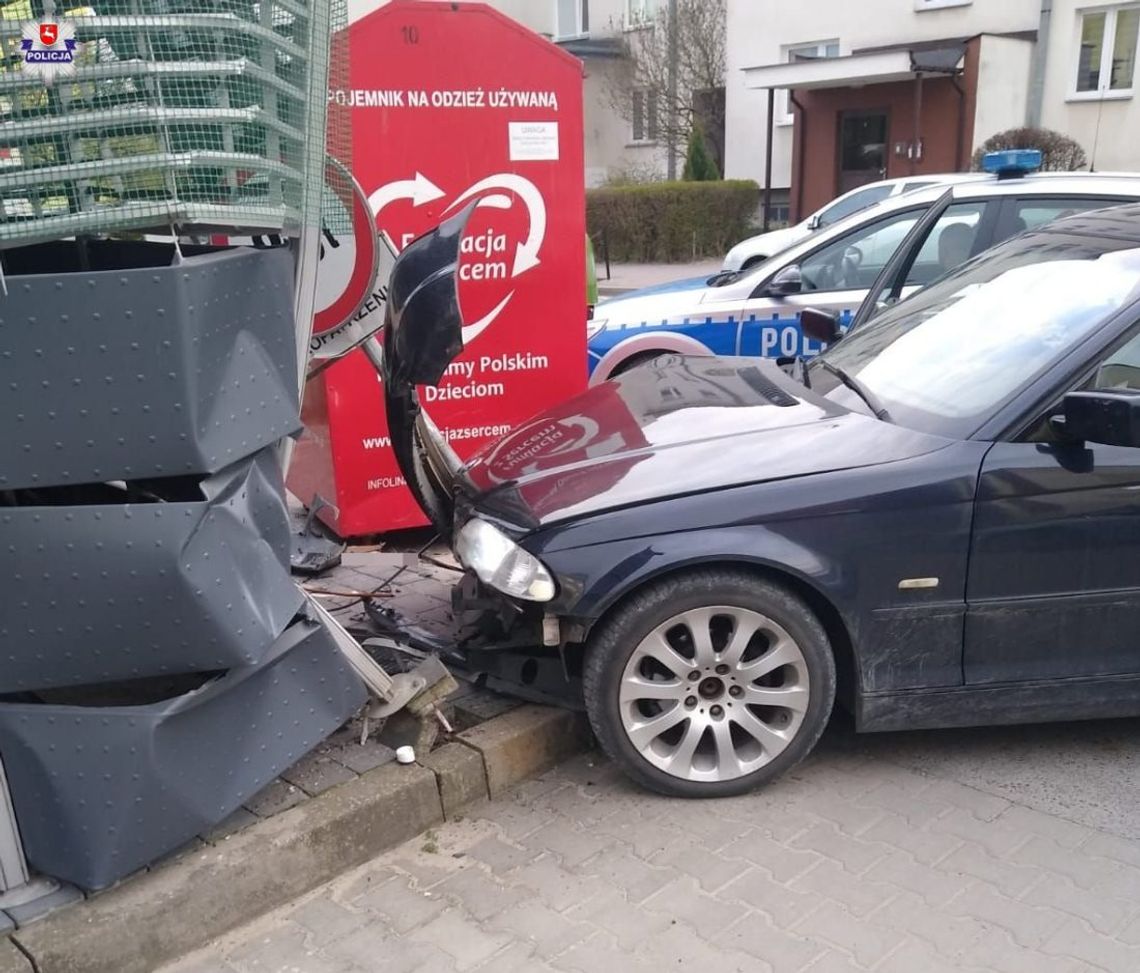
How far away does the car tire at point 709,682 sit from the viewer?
3184mm

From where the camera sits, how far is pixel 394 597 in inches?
185

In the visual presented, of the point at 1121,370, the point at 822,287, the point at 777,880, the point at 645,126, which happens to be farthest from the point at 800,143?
the point at 777,880

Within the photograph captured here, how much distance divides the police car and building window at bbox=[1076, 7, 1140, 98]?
52.1ft

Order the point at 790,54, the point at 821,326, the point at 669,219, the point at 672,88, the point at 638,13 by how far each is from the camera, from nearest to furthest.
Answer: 1. the point at 821,326
2. the point at 669,219
3. the point at 790,54
4. the point at 672,88
5. the point at 638,13

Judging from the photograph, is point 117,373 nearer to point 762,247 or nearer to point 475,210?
point 475,210

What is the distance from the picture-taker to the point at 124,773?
2.67 metres

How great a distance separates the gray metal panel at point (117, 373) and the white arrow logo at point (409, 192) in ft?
8.20

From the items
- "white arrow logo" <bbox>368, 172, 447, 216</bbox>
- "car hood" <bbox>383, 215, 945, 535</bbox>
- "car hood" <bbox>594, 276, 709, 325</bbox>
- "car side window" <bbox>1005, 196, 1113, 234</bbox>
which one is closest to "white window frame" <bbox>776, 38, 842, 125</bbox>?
"car hood" <bbox>594, 276, 709, 325</bbox>

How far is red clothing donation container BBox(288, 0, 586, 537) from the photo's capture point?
4980 millimetres

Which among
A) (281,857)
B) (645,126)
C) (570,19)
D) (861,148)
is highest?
(570,19)

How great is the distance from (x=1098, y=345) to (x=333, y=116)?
102 inches

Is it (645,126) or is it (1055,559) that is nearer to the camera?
(1055,559)

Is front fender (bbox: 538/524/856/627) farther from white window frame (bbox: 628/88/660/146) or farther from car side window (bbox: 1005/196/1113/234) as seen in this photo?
white window frame (bbox: 628/88/660/146)

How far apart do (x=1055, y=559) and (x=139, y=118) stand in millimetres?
2772
